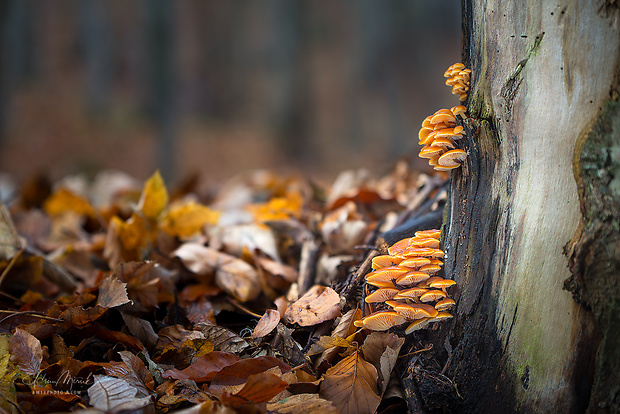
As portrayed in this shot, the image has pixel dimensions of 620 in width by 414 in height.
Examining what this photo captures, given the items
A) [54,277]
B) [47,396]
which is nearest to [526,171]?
[47,396]

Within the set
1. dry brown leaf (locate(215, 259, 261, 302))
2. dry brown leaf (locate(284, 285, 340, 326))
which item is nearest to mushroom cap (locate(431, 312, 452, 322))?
dry brown leaf (locate(284, 285, 340, 326))

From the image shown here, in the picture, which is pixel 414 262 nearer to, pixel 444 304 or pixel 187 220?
pixel 444 304

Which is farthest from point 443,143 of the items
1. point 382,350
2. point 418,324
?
point 382,350

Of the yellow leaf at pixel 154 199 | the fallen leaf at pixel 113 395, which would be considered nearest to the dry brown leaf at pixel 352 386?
the fallen leaf at pixel 113 395

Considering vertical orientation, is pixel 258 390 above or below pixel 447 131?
below

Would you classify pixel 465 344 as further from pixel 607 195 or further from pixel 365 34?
pixel 365 34

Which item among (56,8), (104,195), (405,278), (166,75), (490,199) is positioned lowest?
(104,195)
